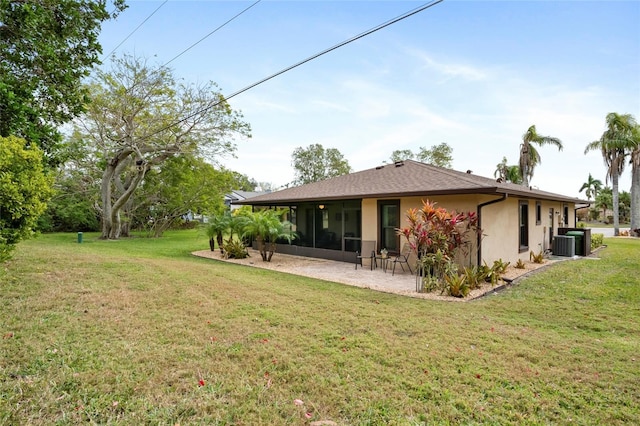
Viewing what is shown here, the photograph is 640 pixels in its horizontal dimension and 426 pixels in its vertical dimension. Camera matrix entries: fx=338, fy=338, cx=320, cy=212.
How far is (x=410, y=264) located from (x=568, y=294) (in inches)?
Result: 147

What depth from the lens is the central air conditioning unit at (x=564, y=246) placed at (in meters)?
12.5

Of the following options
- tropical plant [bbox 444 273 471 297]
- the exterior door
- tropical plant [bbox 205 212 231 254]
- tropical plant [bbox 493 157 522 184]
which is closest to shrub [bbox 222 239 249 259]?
tropical plant [bbox 205 212 231 254]

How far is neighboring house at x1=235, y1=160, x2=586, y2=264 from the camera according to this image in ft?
28.7

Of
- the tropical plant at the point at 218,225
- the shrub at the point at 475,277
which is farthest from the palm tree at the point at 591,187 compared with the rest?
the tropical plant at the point at 218,225

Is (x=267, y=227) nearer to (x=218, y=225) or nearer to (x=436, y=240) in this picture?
(x=218, y=225)

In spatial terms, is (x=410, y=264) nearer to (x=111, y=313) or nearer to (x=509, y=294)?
(x=509, y=294)

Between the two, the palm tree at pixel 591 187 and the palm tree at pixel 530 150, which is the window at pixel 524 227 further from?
the palm tree at pixel 591 187

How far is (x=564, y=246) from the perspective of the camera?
12.6 m

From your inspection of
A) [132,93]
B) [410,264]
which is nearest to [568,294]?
[410,264]

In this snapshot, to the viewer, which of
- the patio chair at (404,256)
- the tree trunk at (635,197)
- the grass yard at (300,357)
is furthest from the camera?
the tree trunk at (635,197)

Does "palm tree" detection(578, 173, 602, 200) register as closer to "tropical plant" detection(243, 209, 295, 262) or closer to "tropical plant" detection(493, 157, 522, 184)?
"tropical plant" detection(493, 157, 522, 184)

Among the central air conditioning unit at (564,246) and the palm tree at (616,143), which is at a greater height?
the palm tree at (616,143)

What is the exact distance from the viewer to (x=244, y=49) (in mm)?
9141

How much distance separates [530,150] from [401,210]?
2056cm
